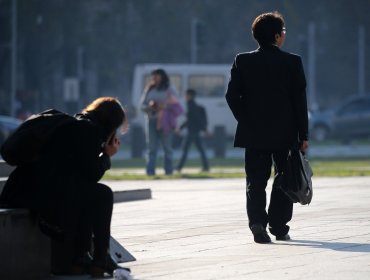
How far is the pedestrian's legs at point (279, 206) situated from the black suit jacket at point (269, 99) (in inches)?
6.9

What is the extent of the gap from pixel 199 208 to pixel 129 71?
52.5m

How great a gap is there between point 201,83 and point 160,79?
20.2 metres

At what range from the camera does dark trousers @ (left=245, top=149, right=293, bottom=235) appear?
35.4 feet

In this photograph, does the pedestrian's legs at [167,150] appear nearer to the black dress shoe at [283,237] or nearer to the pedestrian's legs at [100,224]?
the black dress shoe at [283,237]

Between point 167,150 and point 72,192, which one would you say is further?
point 167,150

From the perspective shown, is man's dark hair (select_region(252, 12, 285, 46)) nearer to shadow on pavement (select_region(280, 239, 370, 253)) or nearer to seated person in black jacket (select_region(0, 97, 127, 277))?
shadow on pavement (select_region(280, 239, 370, 253))

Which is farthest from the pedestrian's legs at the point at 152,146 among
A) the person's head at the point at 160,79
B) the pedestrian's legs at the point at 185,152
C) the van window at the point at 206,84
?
the van window at the point at 206,84

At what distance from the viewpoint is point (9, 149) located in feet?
27.3

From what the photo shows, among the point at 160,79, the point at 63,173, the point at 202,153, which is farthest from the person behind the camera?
the point at 202,153

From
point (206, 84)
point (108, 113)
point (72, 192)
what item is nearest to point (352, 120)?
point (206, 84)

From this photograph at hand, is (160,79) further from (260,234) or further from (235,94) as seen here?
(260,234)

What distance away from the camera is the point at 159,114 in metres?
23.6

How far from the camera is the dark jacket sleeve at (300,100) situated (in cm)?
1073

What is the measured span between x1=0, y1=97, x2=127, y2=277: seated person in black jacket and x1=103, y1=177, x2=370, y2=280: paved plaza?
1.28 feet
